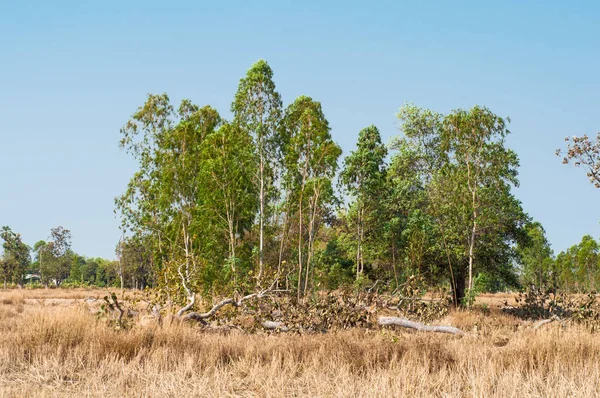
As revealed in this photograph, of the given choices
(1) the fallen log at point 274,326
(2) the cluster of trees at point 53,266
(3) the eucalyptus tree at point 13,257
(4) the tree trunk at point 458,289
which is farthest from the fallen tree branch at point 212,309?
(3) the eucalyptus tree at point 13,257

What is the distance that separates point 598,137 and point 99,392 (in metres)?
23.3

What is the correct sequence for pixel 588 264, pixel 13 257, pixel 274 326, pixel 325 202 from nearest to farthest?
pixel 274 326, pixel 325 202, pixel 588 264, pixel 13 257

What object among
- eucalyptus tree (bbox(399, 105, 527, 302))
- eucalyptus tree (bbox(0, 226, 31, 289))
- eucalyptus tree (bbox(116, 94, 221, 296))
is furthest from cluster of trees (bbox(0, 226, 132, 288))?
eucalyptus tree (bbox(399, 105, 527, 302))

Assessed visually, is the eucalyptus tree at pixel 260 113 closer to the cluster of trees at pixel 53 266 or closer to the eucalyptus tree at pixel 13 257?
the cluster of trees at pixel 53 266

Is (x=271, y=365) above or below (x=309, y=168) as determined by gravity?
below

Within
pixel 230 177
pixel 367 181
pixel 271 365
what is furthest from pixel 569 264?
pixel 271 365

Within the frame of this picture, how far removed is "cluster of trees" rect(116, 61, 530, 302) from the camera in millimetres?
29453

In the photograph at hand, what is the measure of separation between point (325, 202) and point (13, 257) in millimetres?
70932

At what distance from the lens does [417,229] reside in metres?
30.8

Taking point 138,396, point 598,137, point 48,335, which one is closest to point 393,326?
point 48,335

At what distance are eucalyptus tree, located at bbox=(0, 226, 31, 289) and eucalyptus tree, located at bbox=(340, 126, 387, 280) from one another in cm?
6638

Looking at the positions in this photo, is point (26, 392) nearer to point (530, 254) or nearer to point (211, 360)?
point (211, 360)

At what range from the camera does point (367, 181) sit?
30.4 metres

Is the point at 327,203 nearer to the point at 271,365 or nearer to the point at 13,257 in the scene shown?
the point at 271,365
